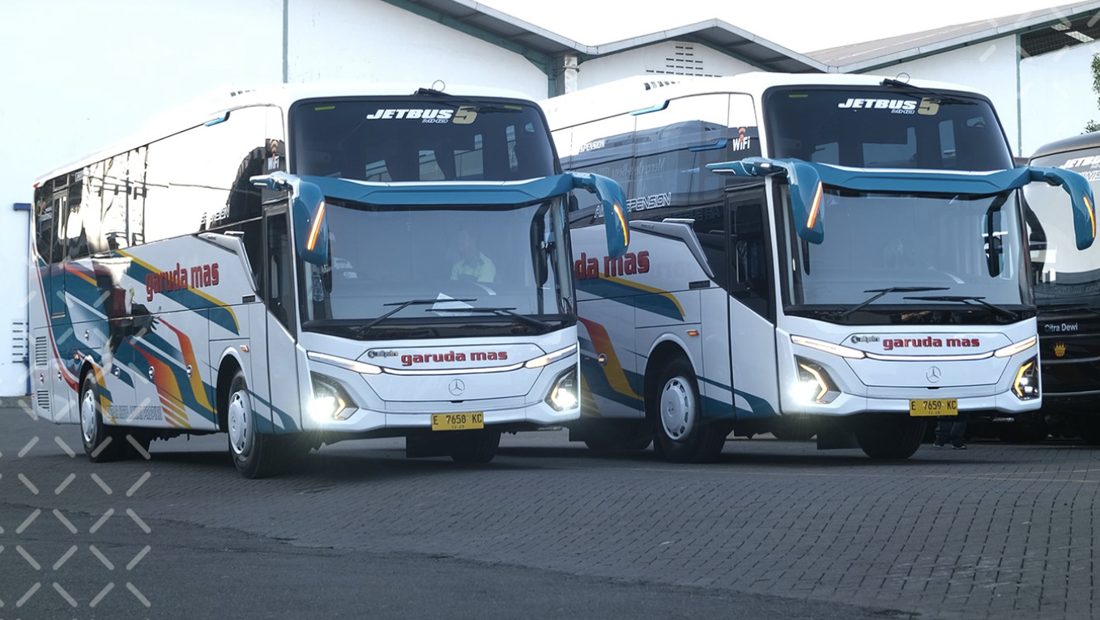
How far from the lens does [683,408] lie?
679 inches

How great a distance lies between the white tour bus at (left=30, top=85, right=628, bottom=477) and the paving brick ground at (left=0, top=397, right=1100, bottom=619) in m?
0.68

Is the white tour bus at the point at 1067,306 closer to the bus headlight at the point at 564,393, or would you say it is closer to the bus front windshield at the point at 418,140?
the bus headlight at the point at 564,393

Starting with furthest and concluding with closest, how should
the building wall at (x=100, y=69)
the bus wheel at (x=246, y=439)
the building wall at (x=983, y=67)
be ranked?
the building wall at (x=983, y=67) < the building wall at (x=100, y=69) < the bus wheel at (x=246, y=439)

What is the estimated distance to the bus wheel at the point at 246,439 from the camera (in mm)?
16297

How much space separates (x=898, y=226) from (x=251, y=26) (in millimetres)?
24626

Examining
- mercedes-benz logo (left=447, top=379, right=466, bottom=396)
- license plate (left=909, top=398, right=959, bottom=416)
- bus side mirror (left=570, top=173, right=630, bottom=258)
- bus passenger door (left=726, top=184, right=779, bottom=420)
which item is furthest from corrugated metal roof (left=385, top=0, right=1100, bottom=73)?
mercedes-benz logo (left=447, top=379, right=466, bottom=396)

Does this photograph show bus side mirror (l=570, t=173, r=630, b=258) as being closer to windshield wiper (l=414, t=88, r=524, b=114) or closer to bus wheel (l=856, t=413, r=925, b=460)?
Answer: windshield wiper (l=414, t=88, r=524, b=114)

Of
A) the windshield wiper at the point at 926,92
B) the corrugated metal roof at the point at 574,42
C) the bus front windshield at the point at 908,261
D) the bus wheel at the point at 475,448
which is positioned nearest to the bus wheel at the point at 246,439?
the bus wheel at the point at 475,448

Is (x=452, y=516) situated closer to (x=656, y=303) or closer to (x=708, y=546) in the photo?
(x=708, y=546)

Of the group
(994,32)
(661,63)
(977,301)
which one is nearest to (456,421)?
(977,301)

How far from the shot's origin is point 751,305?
16062 mm

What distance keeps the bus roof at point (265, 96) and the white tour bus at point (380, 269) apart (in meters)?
0.04

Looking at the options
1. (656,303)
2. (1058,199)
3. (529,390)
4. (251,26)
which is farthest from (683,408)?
(251,26)

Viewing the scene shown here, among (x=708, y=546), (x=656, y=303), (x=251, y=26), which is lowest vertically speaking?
(x=708, y=546)
